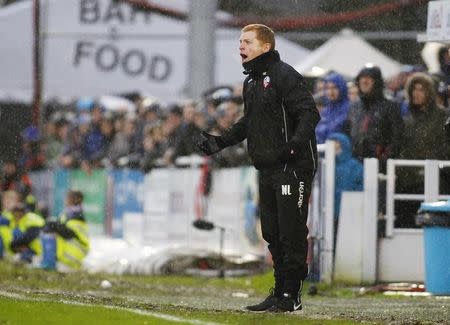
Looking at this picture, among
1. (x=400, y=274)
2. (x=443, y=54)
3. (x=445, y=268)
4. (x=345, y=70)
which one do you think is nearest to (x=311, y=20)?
(x=345, y=70)

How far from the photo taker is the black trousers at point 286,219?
12672mm

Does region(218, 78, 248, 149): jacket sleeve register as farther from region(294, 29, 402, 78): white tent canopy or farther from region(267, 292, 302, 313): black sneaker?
region(294, 29, 402, 78): white tent canopy

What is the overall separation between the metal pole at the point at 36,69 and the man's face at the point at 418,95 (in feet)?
44.6

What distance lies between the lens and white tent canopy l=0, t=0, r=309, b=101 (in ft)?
101

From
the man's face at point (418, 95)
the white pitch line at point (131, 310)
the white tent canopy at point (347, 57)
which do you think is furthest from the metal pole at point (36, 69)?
the white pitch line at point (131, 310)

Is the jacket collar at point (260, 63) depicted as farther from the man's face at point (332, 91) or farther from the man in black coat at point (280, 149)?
the man's face at point (332, 91)

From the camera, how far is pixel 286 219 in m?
12.7

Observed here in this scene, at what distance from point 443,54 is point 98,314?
327 inches

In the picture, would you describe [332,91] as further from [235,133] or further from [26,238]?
[26,238]

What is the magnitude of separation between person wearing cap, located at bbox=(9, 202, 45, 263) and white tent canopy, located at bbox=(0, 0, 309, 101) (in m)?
5.95

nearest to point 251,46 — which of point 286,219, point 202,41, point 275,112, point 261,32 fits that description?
point 261,32

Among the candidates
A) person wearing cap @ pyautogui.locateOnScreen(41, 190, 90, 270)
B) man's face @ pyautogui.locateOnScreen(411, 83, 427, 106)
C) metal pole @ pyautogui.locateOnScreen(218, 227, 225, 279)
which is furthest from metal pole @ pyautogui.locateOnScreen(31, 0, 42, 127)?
man's face @ pyautogui.locateOnScreen(411, 83, 427, 106)

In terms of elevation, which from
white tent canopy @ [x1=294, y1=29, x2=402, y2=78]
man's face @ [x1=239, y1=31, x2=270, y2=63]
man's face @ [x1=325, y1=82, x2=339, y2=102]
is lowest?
man's face @ [x1=325, y1=82, x2=339, y2=102]

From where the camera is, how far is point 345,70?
23438mm
